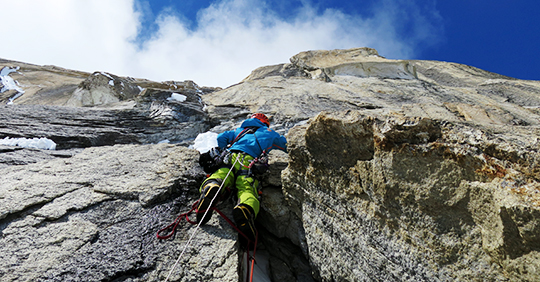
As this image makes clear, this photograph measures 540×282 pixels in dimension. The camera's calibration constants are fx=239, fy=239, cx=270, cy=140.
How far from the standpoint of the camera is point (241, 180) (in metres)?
3.64

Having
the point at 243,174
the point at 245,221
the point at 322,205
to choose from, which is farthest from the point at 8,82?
the point at 322,205

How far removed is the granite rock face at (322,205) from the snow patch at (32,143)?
0.20 meters

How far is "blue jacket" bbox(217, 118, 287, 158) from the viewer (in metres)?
4.21

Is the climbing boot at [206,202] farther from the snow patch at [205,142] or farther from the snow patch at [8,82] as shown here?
the snow patch at [8,82]

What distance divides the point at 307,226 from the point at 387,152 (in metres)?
1.58

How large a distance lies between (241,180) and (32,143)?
5.17 metres

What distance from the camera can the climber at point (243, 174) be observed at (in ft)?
10.5

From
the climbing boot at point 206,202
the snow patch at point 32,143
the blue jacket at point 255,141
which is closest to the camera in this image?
the climbing boot at point 206,202

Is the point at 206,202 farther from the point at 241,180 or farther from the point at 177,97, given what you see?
the point at 177,97

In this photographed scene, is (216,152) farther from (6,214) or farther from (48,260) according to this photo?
(6,214)

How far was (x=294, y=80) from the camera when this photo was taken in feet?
33.6

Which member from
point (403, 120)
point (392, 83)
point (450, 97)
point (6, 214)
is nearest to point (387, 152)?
point (403, 120)

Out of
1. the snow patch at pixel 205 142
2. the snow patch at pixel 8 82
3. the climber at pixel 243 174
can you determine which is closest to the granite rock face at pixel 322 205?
the climber at pixel 243 174

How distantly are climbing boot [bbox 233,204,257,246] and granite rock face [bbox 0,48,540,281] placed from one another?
18 cm
